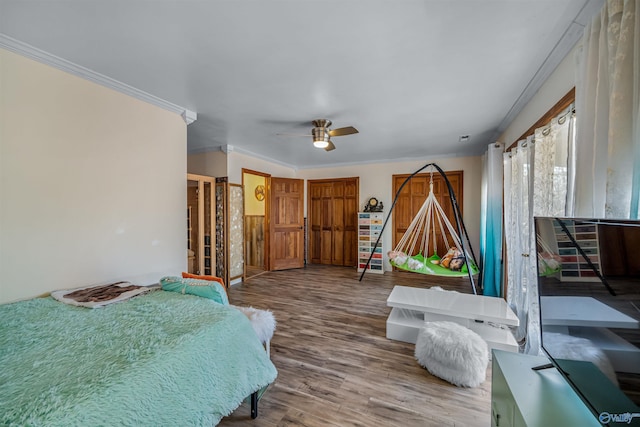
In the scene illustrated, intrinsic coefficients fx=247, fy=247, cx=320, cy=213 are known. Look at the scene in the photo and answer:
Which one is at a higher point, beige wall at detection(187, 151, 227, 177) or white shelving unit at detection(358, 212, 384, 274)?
beige wall at detection(187, 151, 227, 177)

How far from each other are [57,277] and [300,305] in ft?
7.83

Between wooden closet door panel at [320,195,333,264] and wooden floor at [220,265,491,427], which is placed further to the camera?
wooden closet door panel at [320,195,333,264]

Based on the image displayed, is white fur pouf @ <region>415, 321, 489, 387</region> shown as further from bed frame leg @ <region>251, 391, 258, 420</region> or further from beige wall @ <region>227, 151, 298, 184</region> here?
beige wall @ <region>227, 151, 298, 184</region>

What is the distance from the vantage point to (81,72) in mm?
1934

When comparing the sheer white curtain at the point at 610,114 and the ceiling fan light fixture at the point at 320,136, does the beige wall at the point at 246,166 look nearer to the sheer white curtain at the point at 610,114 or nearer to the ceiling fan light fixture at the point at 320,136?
the ceiling fan light fixture at the point at 320,136

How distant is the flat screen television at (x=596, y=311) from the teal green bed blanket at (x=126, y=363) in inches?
59.0

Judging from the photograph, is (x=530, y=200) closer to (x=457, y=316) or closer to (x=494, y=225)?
(x=457, y=316)

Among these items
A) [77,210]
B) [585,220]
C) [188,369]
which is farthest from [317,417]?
[77,210]

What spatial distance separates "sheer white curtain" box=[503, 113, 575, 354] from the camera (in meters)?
1.76

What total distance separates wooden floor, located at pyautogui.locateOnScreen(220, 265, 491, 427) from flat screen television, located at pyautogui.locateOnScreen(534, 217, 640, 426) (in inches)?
34.0

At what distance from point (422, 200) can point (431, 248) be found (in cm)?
99

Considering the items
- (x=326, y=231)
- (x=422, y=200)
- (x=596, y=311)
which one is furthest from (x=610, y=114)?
(x=326, y=231)

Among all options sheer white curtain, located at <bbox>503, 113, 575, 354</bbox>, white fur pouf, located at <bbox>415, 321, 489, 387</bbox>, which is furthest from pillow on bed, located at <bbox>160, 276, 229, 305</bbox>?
sheer white curtain, located at <bbox>503, 113, 575, 354</bbox>

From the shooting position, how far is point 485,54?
5.73 ft
